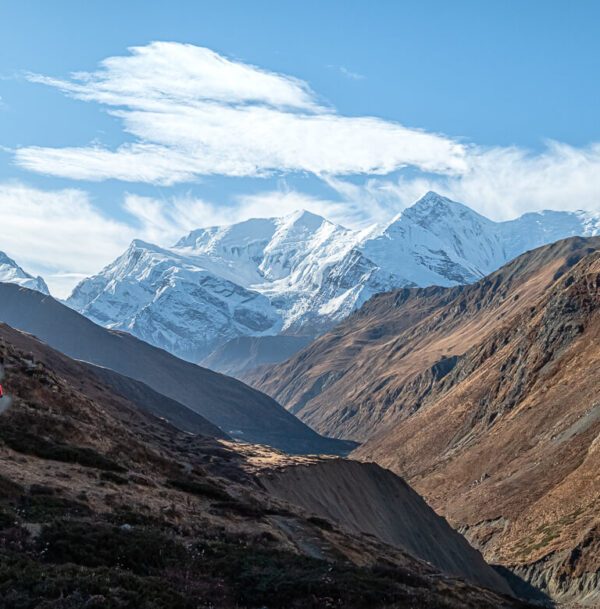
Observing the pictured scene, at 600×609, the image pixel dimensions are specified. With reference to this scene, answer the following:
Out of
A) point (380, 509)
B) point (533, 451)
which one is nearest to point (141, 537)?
point (380, 509)

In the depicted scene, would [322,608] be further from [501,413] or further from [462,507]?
[501,413]

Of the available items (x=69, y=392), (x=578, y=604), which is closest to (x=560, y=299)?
(x=578, y=604)

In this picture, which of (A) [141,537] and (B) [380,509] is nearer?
(A) [141,537]

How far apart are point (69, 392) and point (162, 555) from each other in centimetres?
3727

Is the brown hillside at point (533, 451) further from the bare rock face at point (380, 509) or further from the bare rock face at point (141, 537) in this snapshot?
the bare rock face at point (141, 537)

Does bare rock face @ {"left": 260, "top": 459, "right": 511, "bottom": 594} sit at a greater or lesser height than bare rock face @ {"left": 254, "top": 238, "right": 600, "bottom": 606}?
lesser

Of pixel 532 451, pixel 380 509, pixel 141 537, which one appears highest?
pixel 532 451

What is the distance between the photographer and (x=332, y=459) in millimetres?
96250

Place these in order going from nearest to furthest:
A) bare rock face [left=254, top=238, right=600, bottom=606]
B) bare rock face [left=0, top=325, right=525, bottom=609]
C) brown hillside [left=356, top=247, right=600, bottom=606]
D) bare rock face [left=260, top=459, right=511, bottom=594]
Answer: bare rock face [left=0, top=325, right=525, bottom=609]
bare rock face [left=260, top=459, right=511, bottom=594]
brown hillside [left=356, top=247, right=600, bottom=606]
bare rock face [left=254, top=238, right=600, bottom=606]

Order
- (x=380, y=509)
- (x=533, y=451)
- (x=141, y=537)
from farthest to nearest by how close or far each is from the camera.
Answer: (x=533, y=451) → (x=380, y=509) → (x=141, y=537)

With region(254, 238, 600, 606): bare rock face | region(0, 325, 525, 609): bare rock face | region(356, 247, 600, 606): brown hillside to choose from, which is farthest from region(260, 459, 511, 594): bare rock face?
region(0, 325, 525, 609): bare rock face

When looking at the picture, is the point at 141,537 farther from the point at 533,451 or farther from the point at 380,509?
the point at 533,451

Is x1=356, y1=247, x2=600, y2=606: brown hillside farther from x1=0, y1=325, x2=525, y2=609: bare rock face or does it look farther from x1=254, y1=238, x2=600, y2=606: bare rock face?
x1=0, y1=325, x2=525, y2=609: bare rock face

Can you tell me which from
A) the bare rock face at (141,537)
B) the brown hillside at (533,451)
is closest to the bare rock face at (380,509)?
the brown hillside at (533,451)
